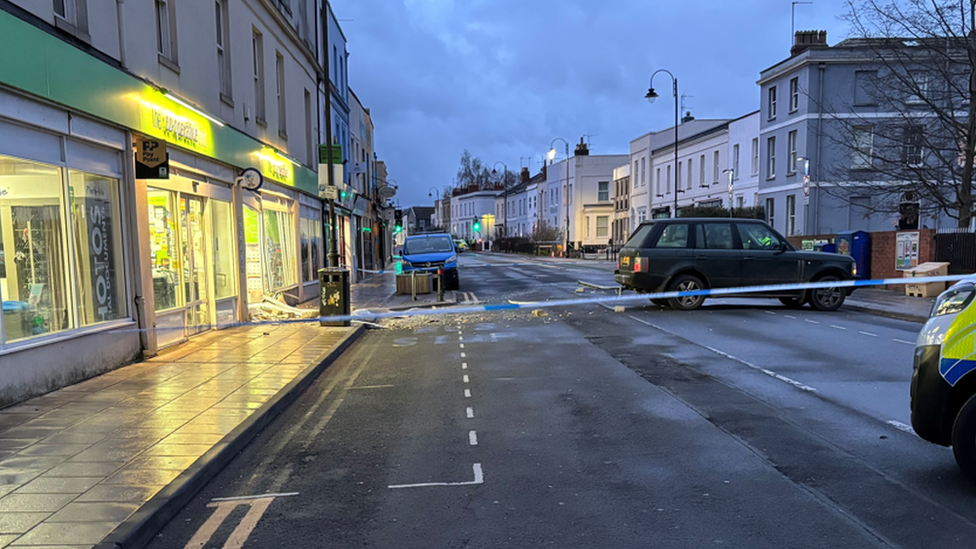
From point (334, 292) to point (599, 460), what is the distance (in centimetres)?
889

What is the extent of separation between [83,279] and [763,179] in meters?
34.9

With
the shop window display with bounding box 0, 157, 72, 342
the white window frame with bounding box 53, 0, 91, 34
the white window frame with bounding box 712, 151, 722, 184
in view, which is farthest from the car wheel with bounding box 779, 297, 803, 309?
the white window frame with bounding box 712, 151, 722, 184

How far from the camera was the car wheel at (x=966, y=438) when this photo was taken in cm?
421

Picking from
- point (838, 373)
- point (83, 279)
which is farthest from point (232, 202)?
point (838, 373)

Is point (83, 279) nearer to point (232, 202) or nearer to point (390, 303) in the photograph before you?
point (232, 202)

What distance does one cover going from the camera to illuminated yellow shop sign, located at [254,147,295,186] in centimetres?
1581

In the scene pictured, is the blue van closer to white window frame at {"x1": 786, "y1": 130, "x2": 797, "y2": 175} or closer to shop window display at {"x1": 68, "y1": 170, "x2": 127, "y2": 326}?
shop window display at {"x1": 68, "y1": 170, "x2": 127, "y2": 326}

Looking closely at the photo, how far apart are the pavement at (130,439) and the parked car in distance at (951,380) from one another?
5141 mm

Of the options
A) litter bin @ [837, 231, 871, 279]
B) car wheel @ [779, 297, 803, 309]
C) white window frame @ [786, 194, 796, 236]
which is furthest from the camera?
white window frame @ [786, 194, 796, 236]

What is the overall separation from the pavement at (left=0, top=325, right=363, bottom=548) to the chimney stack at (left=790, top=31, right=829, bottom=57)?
106ft

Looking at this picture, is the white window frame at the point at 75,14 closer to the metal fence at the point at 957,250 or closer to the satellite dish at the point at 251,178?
the satellite dish at the point at 251,178

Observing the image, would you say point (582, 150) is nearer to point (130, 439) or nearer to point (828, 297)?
point (828, 297)

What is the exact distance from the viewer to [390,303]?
18547 mm

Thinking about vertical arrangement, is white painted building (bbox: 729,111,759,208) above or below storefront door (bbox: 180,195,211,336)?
above
